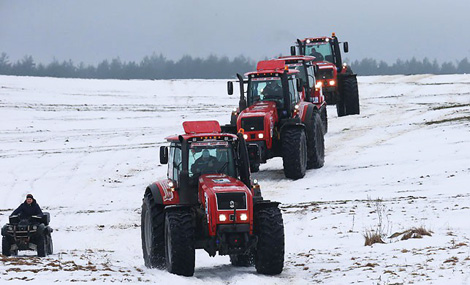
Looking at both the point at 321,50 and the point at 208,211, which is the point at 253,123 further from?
the point at 321,50

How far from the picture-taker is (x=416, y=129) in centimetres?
3169

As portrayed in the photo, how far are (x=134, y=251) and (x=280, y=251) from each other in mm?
4878

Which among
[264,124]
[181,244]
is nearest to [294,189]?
[264,124]

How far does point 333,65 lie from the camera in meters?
33.2

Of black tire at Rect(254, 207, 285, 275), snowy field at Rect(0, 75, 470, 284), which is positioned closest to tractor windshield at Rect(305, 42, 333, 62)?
snowy field at Rect(0, 75, 470, 284)

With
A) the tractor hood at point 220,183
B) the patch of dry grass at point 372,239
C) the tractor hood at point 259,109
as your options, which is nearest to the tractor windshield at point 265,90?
the tractor hood at point 259,109

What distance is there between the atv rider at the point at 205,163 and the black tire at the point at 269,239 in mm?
1340

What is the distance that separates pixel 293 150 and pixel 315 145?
1822 mm

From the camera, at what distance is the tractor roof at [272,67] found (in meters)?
24.1

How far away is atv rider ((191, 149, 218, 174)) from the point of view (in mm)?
13750

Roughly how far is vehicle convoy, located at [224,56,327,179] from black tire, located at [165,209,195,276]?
9546 mm

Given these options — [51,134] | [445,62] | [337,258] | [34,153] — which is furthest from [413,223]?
[445,62]

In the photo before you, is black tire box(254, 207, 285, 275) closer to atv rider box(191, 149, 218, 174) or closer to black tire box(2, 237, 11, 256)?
atv rider box(191, 149, 218, 174)

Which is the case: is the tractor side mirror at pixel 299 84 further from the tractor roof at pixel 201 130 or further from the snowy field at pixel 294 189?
the tractor roof at pixel 201 130
